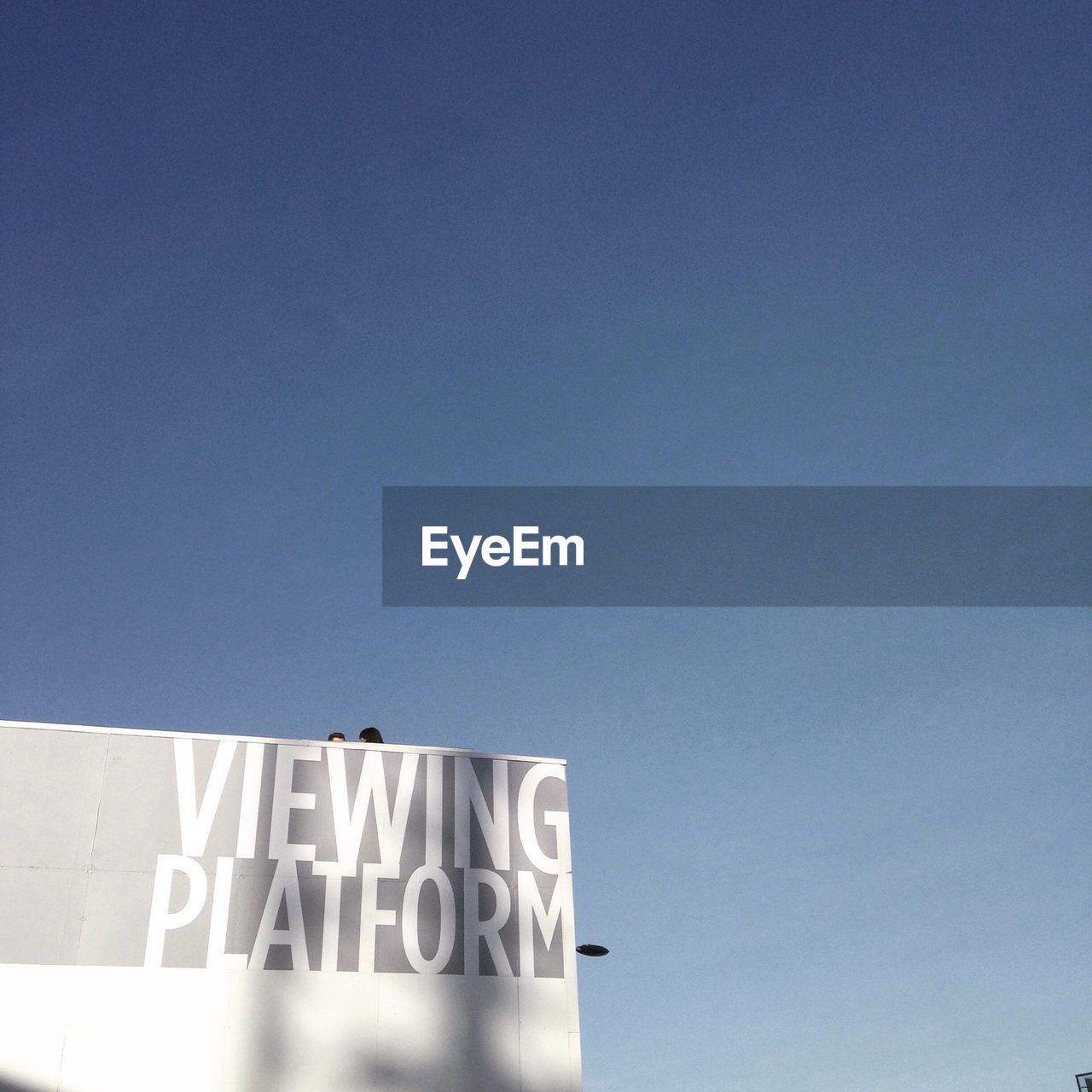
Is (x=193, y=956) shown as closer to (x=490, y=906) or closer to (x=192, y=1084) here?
(x=192, y=1084)

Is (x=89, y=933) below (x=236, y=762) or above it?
below

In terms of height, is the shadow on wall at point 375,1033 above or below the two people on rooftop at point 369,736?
below

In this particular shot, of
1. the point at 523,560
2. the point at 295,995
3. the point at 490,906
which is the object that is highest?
the point at 523,560

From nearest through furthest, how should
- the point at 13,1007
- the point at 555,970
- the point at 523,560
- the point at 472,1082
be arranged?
the point at 13,1007, the point at 472,1082, the point at 555,970, the point at 523,560

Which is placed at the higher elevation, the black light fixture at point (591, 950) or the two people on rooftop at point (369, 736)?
the two people on rooftop at point (369, 736)

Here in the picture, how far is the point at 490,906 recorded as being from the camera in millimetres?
21703

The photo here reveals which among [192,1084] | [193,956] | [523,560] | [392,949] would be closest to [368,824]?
[392,949]

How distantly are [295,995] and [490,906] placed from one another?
3.77 m

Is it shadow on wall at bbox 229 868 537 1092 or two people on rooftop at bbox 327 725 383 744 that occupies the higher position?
two people on rooftop at bbox 327 725 383 744

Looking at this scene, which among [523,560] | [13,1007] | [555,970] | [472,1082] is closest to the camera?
[13,1007]

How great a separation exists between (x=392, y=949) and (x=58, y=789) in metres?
6.47

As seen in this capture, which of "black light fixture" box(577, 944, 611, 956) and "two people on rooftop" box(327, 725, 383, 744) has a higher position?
"two people on rooftop" box(327, 725, 383, 744)

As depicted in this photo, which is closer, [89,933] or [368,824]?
[89,933]

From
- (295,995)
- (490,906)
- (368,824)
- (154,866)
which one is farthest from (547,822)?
(154,866)
